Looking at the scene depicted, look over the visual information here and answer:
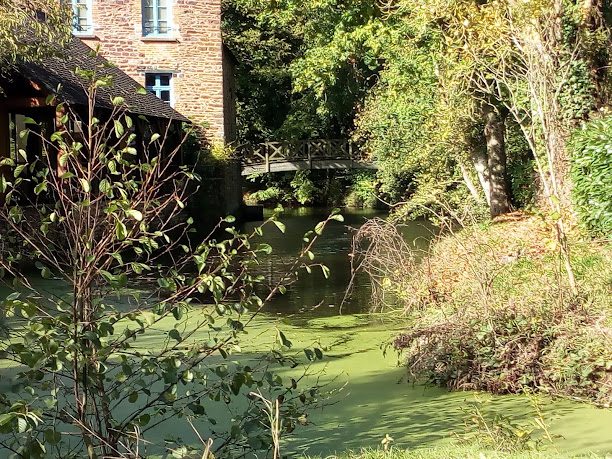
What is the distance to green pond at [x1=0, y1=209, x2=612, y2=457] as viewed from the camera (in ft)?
21.6

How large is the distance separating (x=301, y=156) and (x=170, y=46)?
8.69 metres

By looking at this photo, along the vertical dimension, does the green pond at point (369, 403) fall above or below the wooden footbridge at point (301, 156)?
below

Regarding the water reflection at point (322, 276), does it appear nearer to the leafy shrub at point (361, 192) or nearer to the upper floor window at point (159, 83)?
the upper floor window at point (159, 83)

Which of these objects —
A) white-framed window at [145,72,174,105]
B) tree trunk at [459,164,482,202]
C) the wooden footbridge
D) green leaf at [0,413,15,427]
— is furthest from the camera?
the wooden footbridge

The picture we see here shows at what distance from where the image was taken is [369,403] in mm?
8055

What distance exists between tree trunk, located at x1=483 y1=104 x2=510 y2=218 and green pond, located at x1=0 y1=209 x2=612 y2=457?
6.10 metres

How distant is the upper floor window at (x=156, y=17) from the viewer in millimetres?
30688

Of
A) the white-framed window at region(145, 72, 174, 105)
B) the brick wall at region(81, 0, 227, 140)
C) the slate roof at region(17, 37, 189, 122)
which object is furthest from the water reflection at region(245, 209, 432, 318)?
the white-framed window at region(145, 72, 174, 105)

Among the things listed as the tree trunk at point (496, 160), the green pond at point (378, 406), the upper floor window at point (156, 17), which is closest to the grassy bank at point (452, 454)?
the green pond at point (378, 406)

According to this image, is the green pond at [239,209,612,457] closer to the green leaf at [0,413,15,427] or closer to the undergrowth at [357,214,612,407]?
the undergrowth at [357,214,612,407]

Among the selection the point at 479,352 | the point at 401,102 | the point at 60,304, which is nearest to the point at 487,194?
the point at 401,102

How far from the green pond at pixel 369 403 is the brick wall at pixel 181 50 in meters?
17.2

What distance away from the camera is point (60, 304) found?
16.5ft

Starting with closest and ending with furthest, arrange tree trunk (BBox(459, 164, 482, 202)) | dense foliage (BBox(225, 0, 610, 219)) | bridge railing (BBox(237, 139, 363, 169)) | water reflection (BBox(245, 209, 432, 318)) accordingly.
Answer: dense foliage (BBox(225, 0, 610, 219)) < water reflection (BBox(245, 209, 432, 318)) < tree trunk (BBox(459, 164, 482, 202)) < bridge railing (BBox(237, 139, 363, 169))
